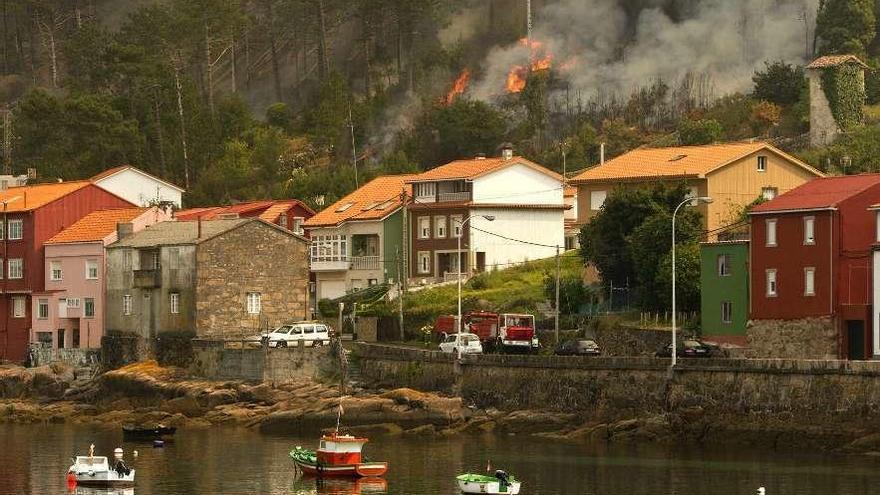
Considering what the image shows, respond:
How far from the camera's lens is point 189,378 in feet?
368

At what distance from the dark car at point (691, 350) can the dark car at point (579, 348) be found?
3471mm

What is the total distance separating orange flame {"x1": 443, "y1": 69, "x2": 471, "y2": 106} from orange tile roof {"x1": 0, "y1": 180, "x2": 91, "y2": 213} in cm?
5684

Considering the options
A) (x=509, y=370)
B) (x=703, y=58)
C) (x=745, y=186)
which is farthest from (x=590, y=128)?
(x=509, y=370)

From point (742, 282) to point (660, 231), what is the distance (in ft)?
24.9

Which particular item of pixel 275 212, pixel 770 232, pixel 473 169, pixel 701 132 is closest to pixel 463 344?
pixel 770 232

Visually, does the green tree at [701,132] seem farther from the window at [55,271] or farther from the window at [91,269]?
the window at [55,271]

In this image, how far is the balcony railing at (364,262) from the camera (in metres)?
132

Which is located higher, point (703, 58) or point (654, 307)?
point (703, 58)

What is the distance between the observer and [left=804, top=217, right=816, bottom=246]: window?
96688 millimetres

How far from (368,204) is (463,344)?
3349 centimetres

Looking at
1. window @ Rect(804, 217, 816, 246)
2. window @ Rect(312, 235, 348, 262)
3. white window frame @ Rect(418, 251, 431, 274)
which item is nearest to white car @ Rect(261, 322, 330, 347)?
white window frame @ Rect(418, 251, 431, 274)

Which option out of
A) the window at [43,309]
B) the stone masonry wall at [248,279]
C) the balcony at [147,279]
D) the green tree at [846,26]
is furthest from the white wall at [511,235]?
the green tree at [846,26]

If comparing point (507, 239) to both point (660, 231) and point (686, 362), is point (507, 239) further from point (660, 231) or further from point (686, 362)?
point (686, 362)

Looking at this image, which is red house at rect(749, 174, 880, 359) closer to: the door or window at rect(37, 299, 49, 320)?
the door
